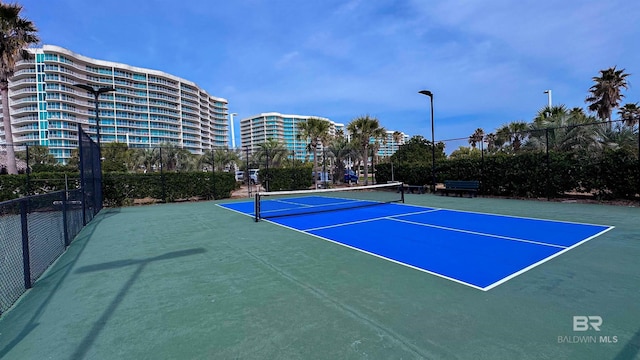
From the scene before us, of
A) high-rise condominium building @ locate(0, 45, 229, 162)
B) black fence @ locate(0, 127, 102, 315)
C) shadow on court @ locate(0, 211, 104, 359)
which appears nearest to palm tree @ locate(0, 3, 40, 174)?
black fence @ locate(0, 127, 102, 315)

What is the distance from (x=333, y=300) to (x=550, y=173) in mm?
15298

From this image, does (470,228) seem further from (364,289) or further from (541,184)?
(541,184)

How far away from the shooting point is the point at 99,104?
318ft

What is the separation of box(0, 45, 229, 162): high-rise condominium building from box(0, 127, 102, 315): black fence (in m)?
75.3

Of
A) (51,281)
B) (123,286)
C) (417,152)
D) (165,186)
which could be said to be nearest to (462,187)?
(123,286)

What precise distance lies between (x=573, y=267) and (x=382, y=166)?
817 inches

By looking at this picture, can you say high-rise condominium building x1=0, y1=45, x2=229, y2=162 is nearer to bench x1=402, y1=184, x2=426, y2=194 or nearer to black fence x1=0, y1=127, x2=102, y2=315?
bench x1=402, y1=184, x2=426, y2=194

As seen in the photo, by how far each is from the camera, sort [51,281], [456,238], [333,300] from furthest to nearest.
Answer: [456,238], [51,281], [333,300]

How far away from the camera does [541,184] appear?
15156 mm

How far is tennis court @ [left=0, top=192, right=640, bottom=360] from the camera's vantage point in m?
2.96

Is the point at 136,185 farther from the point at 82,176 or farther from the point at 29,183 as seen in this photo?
the point at 82,176

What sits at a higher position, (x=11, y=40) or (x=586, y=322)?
(x=11, y=40)

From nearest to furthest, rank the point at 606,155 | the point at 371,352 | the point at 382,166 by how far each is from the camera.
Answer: the point at 371,352, the point at 606,155, the point at 382,166

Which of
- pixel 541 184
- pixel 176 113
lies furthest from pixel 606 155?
pixel 176 113
